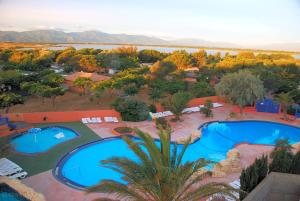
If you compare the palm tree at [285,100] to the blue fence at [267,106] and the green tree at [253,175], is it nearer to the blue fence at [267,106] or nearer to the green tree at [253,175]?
the blue fence at [267,106]

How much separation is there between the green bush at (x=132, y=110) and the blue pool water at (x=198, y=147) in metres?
3.25

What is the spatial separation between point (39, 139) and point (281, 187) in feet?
48.6

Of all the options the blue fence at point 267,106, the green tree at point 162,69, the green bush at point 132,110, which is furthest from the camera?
the green tree at point 162,69

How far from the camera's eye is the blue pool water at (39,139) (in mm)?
16453

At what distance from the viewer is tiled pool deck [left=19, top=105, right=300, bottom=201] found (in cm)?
1141

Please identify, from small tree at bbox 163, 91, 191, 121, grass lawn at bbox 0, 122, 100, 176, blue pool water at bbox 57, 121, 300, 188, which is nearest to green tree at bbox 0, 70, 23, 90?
grass lawn at bbox 0, 122, 100, 176

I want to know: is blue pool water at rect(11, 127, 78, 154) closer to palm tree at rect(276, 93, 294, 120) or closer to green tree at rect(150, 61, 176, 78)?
palm tree at rect(276, 93, 294, 120)

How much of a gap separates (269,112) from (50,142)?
1947cm

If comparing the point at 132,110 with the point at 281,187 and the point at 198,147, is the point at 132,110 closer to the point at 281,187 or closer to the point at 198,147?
the point at 198,147

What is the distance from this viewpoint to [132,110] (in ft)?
68.8

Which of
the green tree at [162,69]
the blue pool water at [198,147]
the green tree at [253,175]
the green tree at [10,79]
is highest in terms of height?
the green tree at [162,69]

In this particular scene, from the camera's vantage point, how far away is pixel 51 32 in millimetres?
181000

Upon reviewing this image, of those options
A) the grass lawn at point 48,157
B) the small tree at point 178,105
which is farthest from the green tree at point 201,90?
the grass lawn at point 48,157

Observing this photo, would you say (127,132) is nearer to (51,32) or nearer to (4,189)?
(4,189)
